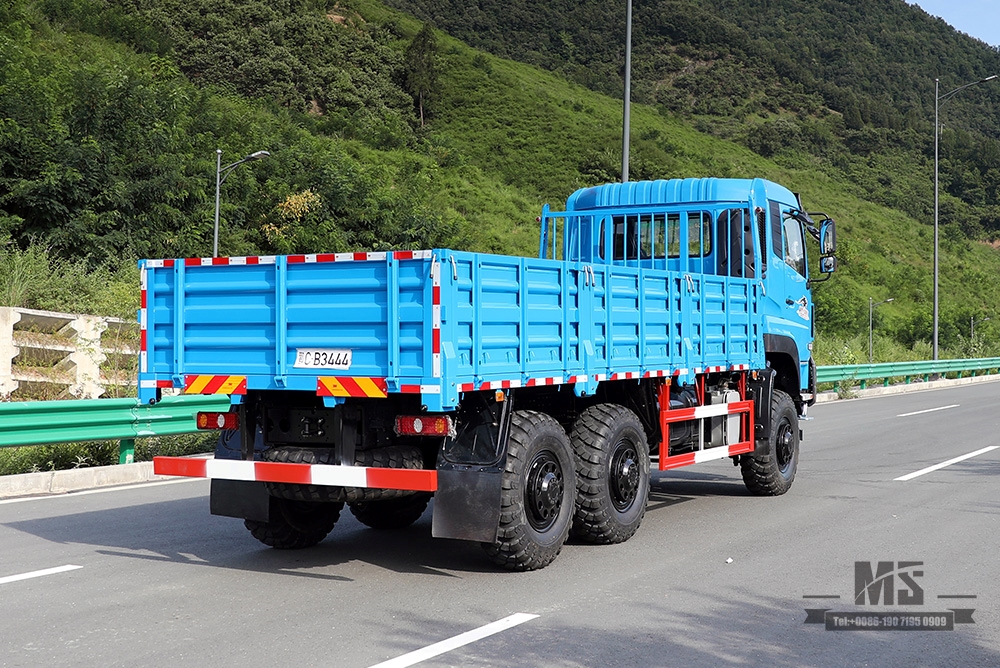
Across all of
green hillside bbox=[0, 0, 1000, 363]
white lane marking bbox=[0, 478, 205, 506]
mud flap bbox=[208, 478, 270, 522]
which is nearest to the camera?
mud flap bbox=[208, 478, 270, 522]

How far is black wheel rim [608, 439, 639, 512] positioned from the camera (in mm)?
8352

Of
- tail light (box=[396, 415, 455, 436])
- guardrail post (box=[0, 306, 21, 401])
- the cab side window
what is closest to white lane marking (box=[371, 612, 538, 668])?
tail light (box=[396, 415, 455, 436])

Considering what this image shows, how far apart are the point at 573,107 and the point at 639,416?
7627 centimetres

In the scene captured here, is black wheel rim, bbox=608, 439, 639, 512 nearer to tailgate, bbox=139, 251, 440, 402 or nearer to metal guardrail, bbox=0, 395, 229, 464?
tailgate, bbox=139, 251, 440, 402

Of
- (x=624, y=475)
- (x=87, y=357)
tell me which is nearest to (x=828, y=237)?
(x=624, y=475)

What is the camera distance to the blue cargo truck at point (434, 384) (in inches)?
269

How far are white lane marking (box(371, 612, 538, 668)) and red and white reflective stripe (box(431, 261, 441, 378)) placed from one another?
150 cm

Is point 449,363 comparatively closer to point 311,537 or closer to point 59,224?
point 311,537

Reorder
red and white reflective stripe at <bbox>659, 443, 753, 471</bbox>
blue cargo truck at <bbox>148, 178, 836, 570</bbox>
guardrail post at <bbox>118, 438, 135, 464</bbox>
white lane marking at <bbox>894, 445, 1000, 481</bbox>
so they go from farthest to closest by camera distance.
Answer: white lane marking at <bbox>894, 445, 1000, 481</bbox> → guardrail post at <bbox>118, 438, 135, 464</bbox> → red and white reflective stripe at <bbox>659, 443, 753, 471</bbox> → blue cargo truck at <bbox>148, 178, 836, 570</bbox>

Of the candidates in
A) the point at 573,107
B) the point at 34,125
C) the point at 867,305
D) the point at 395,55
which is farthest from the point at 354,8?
the point at 34,125

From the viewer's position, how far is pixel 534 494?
737 cm

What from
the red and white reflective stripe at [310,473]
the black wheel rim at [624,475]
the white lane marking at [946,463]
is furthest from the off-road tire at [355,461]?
the white lane marking at [946,463]

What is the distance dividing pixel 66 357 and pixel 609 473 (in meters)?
10.2

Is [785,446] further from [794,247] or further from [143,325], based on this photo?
[143,325]
